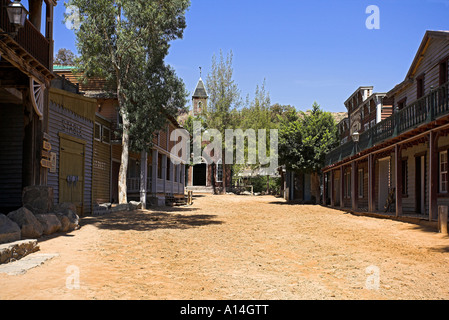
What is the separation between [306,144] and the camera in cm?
3253

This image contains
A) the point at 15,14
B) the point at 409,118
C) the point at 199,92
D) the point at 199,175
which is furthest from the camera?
the point at 199,92

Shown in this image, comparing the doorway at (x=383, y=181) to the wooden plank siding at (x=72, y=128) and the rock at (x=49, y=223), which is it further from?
the rock at (x=49, y=223)

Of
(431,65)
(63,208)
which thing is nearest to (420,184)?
(431,65)

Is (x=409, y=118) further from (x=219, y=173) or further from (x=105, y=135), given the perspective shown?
(x=219, y=173)

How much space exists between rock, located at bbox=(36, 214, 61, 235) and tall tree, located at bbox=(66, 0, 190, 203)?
11505 millimetres

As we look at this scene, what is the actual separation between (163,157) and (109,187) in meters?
8.37

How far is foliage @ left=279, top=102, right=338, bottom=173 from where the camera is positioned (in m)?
32.6

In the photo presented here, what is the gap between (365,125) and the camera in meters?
27.6

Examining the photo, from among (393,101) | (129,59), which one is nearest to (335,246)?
(393,101)

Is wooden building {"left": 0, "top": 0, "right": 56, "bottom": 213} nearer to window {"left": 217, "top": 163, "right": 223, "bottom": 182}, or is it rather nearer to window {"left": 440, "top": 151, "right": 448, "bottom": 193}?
Result: window {"left": 440, "top": 151, "right": 448, "bottom": 193}

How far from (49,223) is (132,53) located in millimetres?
13662

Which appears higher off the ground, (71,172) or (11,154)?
(11,154)

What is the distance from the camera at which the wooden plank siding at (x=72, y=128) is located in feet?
50.8
